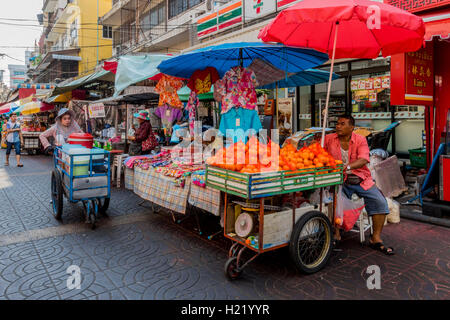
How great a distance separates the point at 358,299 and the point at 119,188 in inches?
270

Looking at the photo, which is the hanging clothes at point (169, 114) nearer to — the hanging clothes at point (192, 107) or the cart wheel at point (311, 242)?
the hanging clothes at point (192, 107)

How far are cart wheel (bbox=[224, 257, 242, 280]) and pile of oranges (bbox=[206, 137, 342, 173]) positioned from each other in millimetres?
1006

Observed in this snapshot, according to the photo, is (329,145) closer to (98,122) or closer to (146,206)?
(146,206)

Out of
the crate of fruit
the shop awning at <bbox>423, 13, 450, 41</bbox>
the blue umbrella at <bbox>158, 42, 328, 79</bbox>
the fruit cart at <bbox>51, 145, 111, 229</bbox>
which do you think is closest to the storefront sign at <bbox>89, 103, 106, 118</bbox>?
the blue umbrella at <bbox>158, 42, 328, 79</bbox>

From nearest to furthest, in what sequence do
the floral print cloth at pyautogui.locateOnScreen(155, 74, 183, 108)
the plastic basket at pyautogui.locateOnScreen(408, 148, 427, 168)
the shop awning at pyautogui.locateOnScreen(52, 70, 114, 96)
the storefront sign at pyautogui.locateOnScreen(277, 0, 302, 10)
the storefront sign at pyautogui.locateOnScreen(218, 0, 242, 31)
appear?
the plastic basket at pyautogui.locateOnScreen(408, 148, 427, 168) → the floral print cloth at pyautogui.locateOnScreen(155, 74, 183, 108) → the storefront sign at pyautogui.locateOnScreen(277, 0, 302, 10) → the shop awning at pyautogui.locateOnScreen(52, 70, 114, 96) → the storefront sign at pyautogui.locateOnScreen(218, 0, 242, 31)

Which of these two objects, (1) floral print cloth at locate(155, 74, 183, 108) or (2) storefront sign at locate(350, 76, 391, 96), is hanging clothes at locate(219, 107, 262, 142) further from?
(2) storefront sign at locate(350, 76, 391, 96)

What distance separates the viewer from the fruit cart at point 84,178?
202 inches

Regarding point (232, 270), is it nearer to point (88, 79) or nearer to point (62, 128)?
point (62, 128)

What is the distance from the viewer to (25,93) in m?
33.8

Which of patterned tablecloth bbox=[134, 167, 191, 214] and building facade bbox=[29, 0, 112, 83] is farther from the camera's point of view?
building facade bbox=[29, 0, 112, 83]

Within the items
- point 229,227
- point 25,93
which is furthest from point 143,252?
point 25,93

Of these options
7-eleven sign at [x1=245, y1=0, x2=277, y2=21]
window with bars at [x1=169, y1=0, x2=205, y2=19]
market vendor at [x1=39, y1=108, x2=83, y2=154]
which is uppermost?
window with bars at [x1=169, y1=0, x2=205, y2=19]

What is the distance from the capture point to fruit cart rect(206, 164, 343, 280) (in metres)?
3.35

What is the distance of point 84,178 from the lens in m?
5.27
